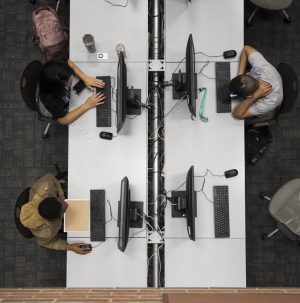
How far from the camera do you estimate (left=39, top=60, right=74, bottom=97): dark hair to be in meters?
2.75

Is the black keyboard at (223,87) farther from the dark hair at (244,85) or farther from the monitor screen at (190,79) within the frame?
the monitor screen at (190,79)

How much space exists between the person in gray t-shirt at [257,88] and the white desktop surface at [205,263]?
3.29ft

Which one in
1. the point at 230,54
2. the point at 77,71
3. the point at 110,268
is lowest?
the point at 110,268

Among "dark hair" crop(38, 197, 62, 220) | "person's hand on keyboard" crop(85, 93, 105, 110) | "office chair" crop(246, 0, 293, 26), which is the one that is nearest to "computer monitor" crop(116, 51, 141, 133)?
"person's hand on keyboard" crop(85, 93, 105, 110)

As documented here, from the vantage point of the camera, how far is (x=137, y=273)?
269 cm

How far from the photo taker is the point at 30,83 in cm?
286

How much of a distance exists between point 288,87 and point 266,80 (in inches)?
7.4

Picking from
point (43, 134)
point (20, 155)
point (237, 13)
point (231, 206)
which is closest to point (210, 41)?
point (237, 13)

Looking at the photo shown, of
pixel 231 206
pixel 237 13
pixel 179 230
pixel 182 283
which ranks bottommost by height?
pixel 182 283

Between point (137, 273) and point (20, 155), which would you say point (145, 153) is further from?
point (20, 155)

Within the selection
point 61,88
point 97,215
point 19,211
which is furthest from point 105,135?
point 19,211

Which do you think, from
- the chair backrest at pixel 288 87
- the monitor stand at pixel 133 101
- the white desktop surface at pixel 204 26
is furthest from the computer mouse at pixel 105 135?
the chair backrest at pixel 288 87

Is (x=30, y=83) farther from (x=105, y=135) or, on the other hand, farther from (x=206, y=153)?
(x=206, y=153)

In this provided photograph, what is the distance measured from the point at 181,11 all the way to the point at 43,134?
1700 millimetres
